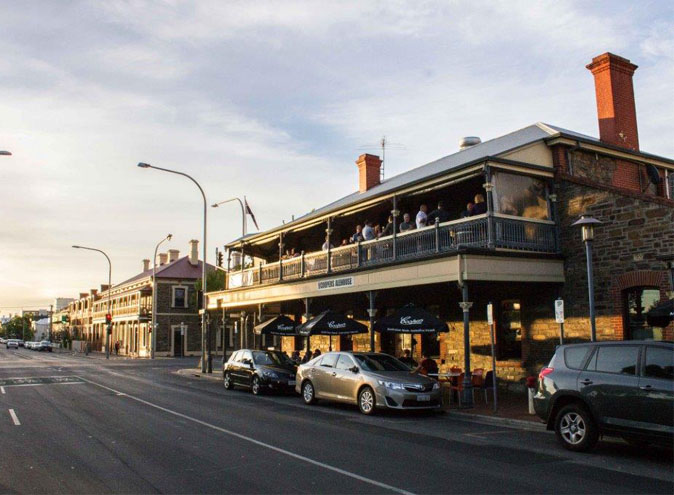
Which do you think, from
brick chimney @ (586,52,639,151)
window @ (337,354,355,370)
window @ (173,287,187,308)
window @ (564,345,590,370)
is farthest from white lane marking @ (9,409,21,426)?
window @ (173,287,187,308)

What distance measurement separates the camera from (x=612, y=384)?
355 inches

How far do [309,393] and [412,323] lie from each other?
11.0ft

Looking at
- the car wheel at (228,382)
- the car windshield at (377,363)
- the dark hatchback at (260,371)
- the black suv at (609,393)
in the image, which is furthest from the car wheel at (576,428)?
the car wheel at (228,382)

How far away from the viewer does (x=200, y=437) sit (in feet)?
34.9

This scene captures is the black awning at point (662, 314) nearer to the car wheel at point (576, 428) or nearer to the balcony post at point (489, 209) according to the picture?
the balcony post at point (489, 209)

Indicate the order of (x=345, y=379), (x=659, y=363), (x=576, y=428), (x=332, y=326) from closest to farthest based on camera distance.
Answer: (x=659, y=363) → (x=576, y=428) → (x=345, y=379) → (x=332, y=326)

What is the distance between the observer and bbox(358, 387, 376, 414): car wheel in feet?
46.8

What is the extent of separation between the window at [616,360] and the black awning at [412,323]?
691cm

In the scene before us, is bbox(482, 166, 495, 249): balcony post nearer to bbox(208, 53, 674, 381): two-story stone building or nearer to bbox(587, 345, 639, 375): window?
bbox(208, 53, 674, 381): two-story stone building

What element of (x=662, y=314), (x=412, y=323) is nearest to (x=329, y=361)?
(x=412, y=323)

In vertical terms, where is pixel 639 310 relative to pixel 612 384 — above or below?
above

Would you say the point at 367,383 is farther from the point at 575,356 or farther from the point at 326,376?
the point at 575,356

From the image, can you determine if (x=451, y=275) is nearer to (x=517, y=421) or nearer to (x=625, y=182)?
(x=517, y=421)

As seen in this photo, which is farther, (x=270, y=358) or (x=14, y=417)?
(x=270, y=358)
